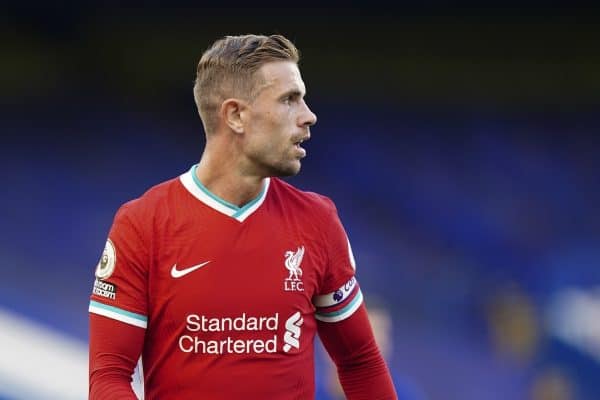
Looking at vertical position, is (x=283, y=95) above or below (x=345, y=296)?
above

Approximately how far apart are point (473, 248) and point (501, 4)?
1.26 m

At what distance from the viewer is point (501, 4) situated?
212 inches

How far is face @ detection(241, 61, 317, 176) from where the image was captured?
250cm

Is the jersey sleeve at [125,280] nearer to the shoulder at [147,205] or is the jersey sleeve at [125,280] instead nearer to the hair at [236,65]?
the shoulder at [147,205]

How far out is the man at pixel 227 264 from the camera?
243 centimetres

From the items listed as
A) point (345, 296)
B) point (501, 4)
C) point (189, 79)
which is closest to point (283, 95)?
point (345, 296)

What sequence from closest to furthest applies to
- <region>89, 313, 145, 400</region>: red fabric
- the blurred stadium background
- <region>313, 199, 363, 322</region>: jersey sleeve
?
<region>89, 313, 145, 400</region>: red fabric → <region>313, 199, 363, 322</region>: jersey sleeve → the blurred stadium background

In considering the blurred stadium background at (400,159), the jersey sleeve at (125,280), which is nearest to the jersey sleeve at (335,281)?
the jersey sleeve at (125,280)

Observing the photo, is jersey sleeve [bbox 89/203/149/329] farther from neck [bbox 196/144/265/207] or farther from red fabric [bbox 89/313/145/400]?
neck [bbox 196/144/265/207]

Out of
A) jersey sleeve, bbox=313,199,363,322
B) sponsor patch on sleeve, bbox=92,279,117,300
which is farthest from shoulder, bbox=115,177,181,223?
jersey sleeve, bbox=313,199,363,322

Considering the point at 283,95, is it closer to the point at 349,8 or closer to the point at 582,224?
the point at 349,8

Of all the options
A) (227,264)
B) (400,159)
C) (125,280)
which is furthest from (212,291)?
(400,159)

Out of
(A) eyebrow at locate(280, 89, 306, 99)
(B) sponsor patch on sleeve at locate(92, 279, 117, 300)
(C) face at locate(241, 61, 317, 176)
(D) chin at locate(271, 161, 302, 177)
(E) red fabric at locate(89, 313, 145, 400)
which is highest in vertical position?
(A) eyebrow at locate(280, 89, 306, 99)

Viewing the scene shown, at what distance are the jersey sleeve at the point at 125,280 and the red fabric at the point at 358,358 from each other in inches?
20.7
